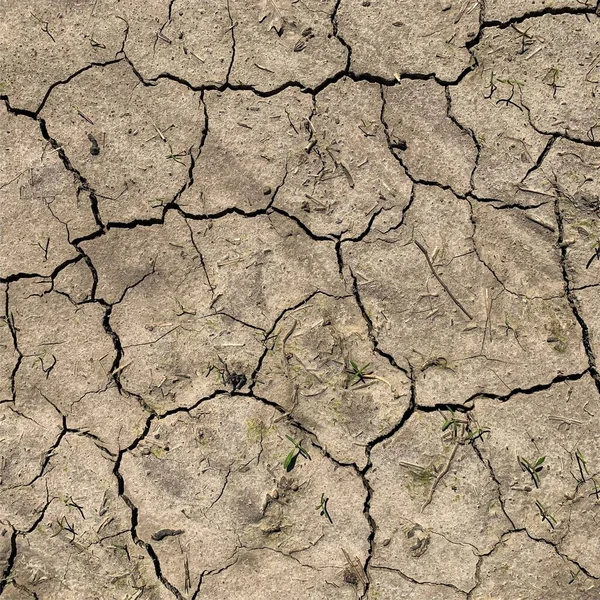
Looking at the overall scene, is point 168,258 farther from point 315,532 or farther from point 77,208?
point 315,532

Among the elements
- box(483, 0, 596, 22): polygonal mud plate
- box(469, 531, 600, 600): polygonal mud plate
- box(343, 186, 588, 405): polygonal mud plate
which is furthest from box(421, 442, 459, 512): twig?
box(483, 0, 596, 22): polygonal mud plate

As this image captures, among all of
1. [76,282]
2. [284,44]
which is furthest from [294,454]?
[284,44]

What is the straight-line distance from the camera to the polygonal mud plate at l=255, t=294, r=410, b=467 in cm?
327

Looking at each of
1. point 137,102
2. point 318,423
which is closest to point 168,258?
point 137,102

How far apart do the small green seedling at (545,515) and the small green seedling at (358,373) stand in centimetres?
95

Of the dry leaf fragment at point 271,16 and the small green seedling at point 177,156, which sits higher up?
the dry leaf fragment at point 271,16

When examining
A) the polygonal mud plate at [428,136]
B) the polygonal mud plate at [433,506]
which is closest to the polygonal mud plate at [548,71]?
the polygonal mud plate at [428,136]

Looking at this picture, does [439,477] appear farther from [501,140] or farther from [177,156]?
[177,156]

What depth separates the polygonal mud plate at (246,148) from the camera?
130 inches

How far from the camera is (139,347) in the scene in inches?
131

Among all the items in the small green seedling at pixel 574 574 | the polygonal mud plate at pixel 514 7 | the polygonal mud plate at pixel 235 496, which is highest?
the polygonal mud plate at pixel 514 7

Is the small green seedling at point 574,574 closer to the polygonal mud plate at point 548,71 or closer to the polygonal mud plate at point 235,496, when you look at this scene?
the polygonal mud plate at point 235,496

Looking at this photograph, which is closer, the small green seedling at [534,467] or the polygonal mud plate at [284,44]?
the small green seedling at [534,467]

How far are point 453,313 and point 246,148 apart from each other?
124 centimetres
